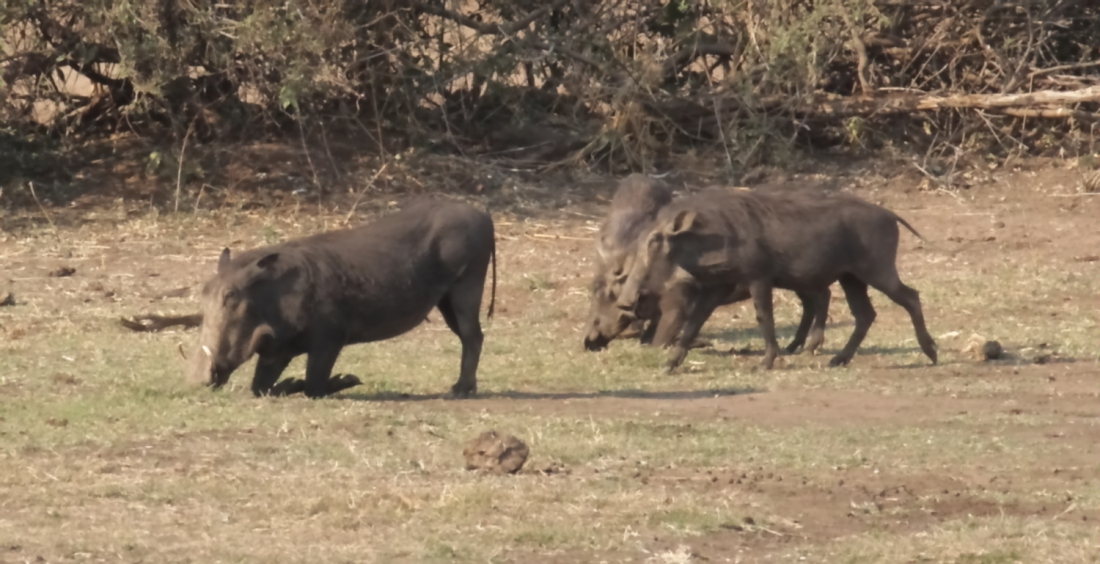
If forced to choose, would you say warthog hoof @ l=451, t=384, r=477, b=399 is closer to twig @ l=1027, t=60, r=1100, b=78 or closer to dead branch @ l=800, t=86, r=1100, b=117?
dead branch @ l=800, t=86, r=1100, b=117

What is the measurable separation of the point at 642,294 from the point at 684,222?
20.1 inches

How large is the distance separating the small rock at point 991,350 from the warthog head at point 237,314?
12.3 ft

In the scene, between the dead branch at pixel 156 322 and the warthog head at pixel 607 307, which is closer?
the warthog head at pixel 607 307

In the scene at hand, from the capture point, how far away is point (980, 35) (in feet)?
48.9

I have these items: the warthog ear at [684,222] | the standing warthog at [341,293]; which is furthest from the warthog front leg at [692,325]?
the standing warthog at [341,293]

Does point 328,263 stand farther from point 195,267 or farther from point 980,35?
point 980,35

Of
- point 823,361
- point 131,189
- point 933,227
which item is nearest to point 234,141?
point 131,189

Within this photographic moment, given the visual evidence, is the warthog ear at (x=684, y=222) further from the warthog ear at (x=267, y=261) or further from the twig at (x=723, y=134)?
the twig at (x=723, y=134)

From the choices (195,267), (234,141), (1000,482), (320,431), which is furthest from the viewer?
(234,141)

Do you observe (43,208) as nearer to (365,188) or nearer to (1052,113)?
(365,188)

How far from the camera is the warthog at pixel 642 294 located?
9578 mm

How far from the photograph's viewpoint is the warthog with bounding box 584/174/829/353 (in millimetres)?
9578

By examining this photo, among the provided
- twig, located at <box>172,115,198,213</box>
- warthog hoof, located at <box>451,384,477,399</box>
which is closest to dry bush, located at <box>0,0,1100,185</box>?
twig, located at <box>172,115,198,213</box>

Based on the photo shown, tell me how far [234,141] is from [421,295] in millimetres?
6662
